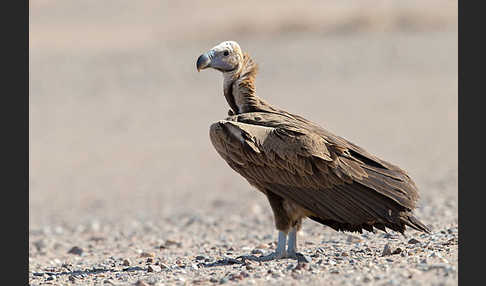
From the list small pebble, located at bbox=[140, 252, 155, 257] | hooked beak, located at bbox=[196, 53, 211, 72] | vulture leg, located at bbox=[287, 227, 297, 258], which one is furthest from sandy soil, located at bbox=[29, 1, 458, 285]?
hooked beak, located at bbox=[196, 53, 211, 72]

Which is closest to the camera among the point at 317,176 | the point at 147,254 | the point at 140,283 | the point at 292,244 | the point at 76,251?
the point at 140,283

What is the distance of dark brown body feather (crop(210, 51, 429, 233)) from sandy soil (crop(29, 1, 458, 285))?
435 millimetres

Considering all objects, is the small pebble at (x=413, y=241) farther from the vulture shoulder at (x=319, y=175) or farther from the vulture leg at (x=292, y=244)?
the vulture leg at (x=292, y=244)

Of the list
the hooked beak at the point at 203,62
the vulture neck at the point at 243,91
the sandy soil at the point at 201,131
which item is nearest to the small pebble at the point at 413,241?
the sandy soil at the point at 201,131

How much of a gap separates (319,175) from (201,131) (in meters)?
16.4

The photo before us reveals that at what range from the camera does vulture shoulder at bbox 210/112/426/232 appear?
338 inches

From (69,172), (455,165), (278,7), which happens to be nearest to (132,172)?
(69,172)

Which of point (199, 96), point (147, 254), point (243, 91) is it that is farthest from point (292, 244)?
point (199, 96)

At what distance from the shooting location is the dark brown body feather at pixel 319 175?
28.2ft

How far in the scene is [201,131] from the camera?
81.9ft

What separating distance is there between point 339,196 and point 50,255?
467 cm

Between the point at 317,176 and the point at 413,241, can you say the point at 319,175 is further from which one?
the point at 413,241

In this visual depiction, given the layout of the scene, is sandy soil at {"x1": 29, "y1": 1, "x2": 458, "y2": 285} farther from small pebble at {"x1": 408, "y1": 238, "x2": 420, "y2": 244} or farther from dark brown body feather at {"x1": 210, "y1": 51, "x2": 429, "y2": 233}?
dark brown body feather at {"x1": 210, "y1": 51, "x2": 429, "y2": 233}

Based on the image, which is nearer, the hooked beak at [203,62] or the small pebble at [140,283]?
the small pebble at [140,283]
